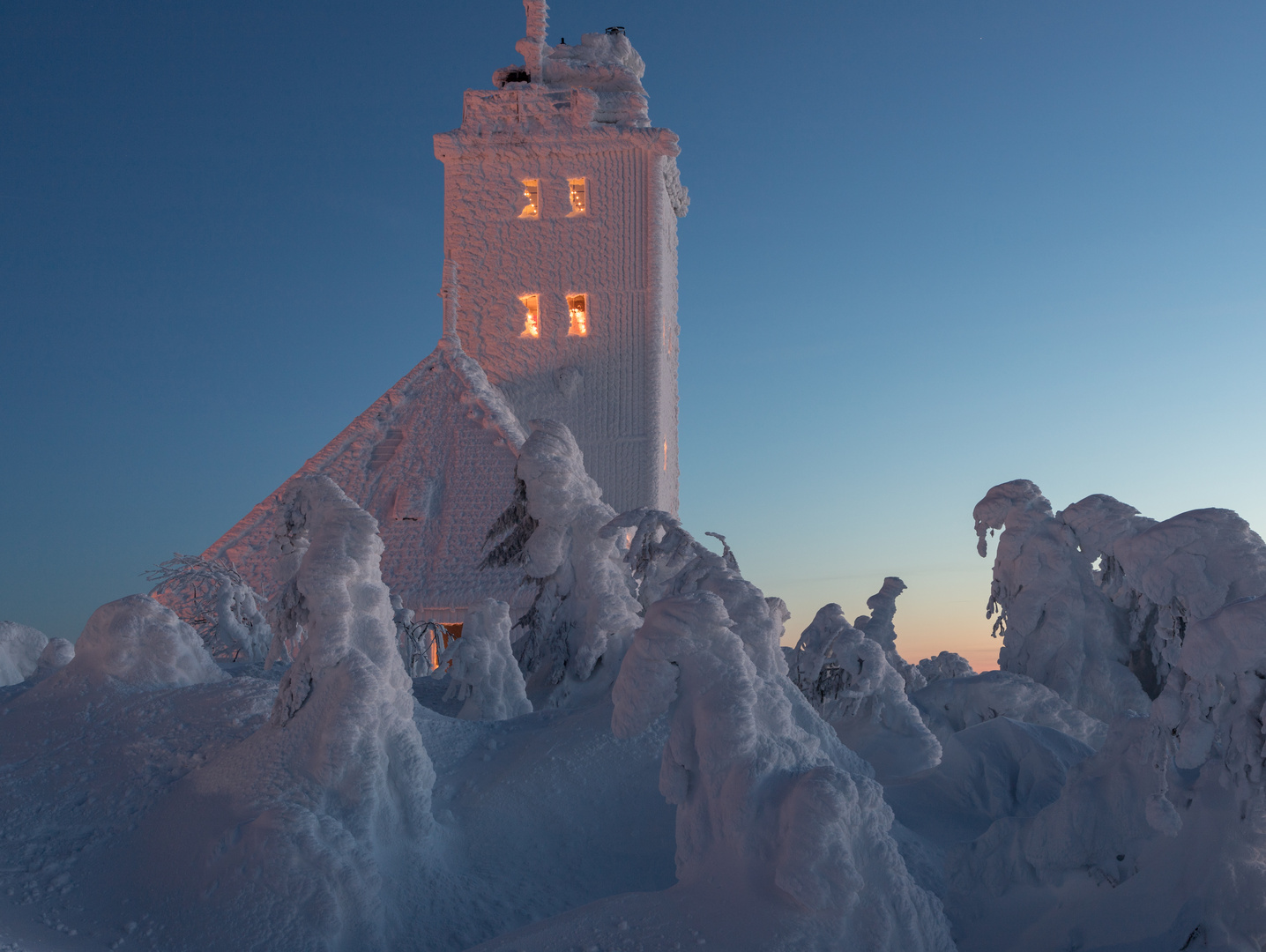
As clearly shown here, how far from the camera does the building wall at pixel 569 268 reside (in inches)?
832

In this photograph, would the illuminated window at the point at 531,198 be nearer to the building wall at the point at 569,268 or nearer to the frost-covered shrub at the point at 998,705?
the building wall at the point at 569,268

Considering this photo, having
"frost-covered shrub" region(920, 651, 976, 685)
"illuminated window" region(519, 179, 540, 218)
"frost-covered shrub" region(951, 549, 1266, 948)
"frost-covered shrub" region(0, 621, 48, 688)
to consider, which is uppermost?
"illuminated window" region(519, 179, 540, 218)

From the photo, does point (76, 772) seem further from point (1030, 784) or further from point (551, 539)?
point (1030, 784)

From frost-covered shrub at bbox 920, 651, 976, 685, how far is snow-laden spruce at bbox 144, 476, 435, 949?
8.53 m

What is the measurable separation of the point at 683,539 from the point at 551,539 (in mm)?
2013

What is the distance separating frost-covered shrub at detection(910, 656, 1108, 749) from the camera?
9.81 m

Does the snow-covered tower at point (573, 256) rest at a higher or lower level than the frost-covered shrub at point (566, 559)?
higher

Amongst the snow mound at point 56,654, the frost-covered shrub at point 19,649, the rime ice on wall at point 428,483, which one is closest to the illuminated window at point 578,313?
the rime ice on wall at point 428,483

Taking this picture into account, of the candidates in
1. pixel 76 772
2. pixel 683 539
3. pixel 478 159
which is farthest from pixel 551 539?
pixel 478 159

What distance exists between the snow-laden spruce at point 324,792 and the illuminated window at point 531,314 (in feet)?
47.4

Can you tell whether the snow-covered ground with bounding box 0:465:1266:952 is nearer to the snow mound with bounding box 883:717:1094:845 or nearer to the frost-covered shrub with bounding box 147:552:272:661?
the snow mound with bounding box 883:717:1094:845

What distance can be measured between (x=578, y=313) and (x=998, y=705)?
13716 mm

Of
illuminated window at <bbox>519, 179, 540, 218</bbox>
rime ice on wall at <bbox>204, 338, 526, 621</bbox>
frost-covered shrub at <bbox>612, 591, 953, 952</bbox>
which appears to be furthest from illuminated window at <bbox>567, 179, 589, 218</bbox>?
frost-covered shrub at <bbox>612, 591, 953, 952</bbox>

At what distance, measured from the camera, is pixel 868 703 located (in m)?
9.91
